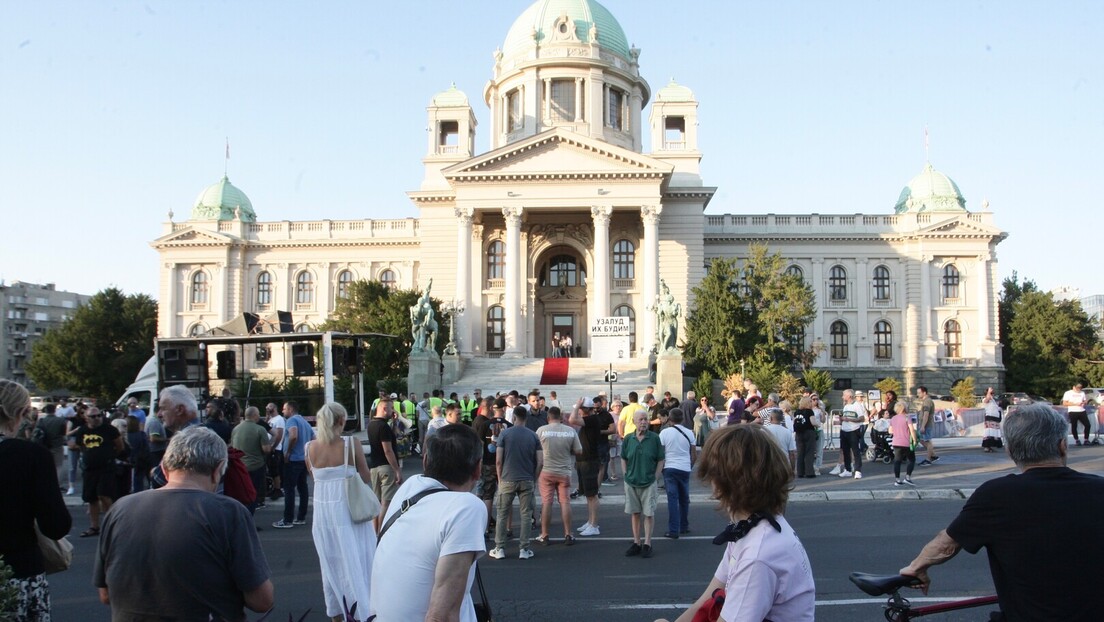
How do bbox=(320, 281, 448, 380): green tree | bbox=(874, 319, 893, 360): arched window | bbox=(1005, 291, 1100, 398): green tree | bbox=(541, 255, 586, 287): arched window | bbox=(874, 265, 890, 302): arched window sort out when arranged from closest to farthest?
bbox=(320, 281, 448, 380): green tree < bbox=(541, 255, 586, 287): arched window < bbox=(1005, 291, 1100, 398): green tree < bbox=(874, 319, 893, 360): arched window < bbox=(874, 265, 890, 302): arched window

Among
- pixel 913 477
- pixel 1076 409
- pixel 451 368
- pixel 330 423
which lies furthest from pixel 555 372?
pixel 330 423

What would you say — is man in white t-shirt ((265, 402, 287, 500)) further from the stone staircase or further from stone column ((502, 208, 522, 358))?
stone column ((502, 208, 522, 358))

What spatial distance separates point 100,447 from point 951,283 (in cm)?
5263

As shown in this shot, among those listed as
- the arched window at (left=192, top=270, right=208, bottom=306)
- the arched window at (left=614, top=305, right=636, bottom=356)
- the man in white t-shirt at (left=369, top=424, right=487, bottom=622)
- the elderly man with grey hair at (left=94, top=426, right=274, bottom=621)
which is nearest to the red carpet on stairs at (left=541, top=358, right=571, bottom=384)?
the arched window at (left=614, top=305, right=636, bottom=356)

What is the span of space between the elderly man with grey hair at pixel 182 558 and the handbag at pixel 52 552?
122 centimetres

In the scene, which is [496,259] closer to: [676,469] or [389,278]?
[389,278]

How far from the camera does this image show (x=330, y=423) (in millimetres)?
7555

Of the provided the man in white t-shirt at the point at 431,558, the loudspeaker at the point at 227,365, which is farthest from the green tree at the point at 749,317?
the man in white t-shirt at the point at 431,558

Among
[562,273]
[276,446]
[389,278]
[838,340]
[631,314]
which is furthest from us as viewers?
[389,278]

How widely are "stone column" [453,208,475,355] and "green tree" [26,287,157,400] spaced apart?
25.7 m

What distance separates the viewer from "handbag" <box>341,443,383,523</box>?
23.6 feet

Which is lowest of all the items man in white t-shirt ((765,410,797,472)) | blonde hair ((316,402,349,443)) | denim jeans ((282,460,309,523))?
denim jeans ((282,460,309,523))

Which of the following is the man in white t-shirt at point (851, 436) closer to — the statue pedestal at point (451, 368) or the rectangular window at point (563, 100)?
the statue pedestal at point (451, 368)

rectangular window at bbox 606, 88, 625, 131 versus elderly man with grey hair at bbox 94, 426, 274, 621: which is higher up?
rectangular window at bbox 606, 88, 625, 131
